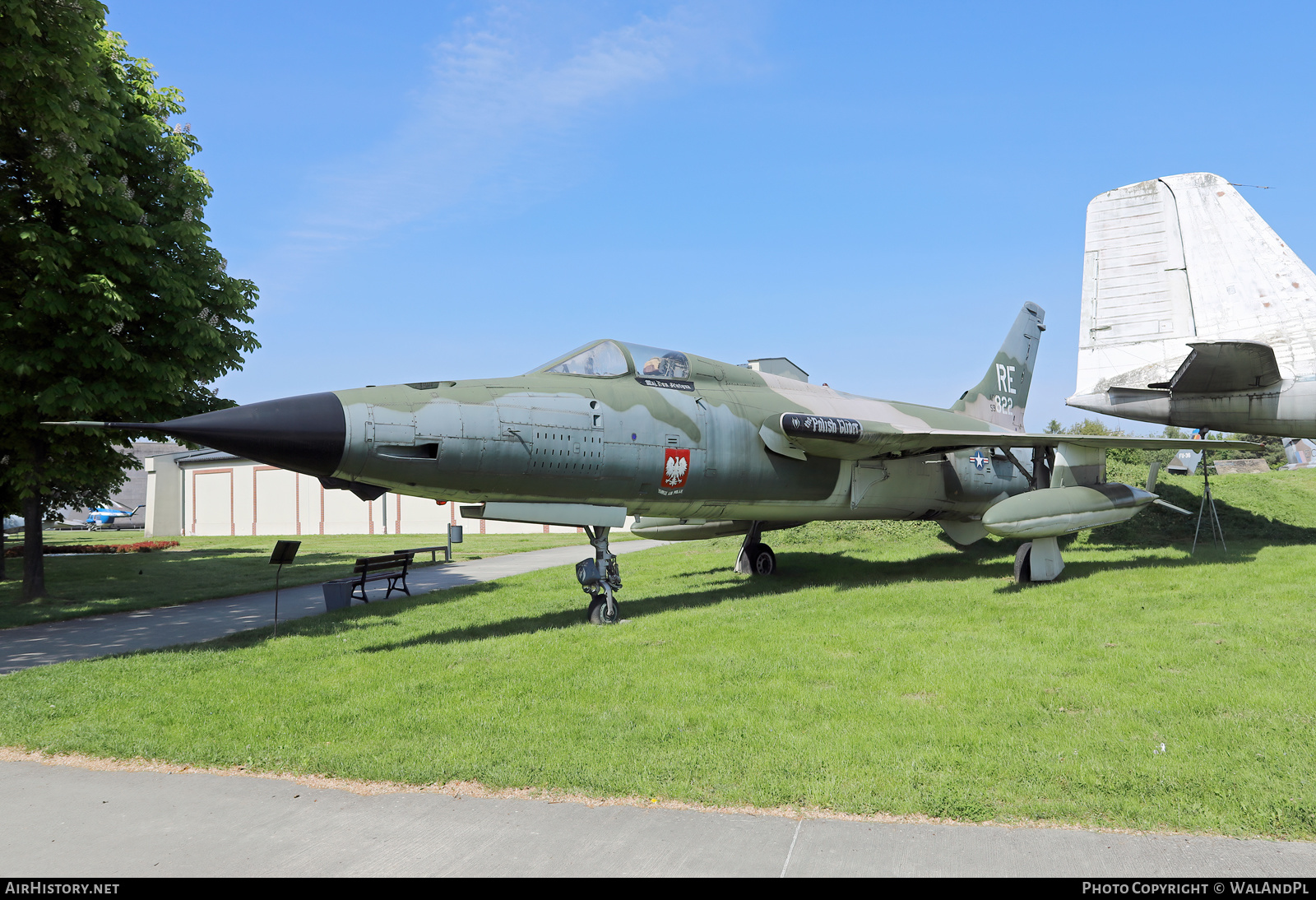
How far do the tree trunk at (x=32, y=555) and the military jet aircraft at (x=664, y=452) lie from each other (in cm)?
752

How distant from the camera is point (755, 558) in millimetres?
15836

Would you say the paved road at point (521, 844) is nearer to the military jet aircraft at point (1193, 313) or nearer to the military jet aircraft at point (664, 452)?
the military jet aircraft at point (664, 452)

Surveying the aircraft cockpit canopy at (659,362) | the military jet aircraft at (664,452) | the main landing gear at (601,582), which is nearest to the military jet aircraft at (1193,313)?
the military jet aircraft at (664,452)

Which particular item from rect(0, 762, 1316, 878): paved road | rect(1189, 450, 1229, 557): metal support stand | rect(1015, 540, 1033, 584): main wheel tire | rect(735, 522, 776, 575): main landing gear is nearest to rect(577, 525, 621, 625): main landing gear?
rect(735, 522, 776, 575): main landing gear

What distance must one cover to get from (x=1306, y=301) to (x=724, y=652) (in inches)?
573

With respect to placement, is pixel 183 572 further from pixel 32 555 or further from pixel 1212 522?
pixel 1212 522

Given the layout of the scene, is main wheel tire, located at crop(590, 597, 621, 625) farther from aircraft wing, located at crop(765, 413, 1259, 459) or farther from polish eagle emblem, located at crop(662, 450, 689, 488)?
aircraft wing, located at crop(765, 413, 1259, 459)

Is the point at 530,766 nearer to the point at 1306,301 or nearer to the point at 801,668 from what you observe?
→ the point at 801,668

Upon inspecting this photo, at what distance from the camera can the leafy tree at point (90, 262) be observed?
11.2 m

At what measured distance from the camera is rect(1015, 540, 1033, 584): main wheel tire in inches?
483

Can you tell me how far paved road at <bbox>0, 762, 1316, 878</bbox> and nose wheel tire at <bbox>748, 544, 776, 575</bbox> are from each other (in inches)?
449

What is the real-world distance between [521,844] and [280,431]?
5.25 metres

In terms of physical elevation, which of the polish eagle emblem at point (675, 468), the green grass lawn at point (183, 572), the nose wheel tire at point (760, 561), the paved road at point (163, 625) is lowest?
the green grass lawn at point (183, 572)

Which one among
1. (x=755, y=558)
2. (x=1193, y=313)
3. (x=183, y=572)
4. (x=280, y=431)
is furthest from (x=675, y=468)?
(x=183, y=572)
